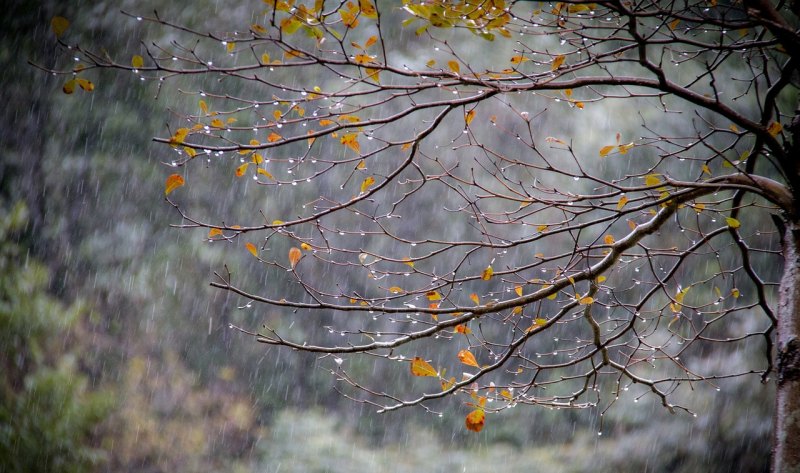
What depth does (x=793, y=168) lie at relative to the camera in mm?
1544

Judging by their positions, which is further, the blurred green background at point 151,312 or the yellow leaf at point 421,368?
the blurred green background at point 151,312

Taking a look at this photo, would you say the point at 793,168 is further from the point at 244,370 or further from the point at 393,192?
the point at 244,370

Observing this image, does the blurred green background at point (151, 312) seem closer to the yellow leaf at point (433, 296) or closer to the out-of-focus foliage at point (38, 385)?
the out-of-focus foliage at point (38, 385)

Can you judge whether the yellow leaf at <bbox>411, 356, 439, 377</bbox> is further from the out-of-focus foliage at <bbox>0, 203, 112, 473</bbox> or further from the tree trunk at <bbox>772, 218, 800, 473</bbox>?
the out-of-focus foliage at <bbox>0, 203, 112, 473</bbox>

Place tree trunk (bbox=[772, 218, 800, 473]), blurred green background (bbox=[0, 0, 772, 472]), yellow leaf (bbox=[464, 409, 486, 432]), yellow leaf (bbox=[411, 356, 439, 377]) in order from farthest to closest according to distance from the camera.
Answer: blurred green background (bbox=[0, 0, 772, 472]) < yellow leaf (bbox=[464, 409, 486, 432]) < yellow leaf (bbox=[411, 356, 439, 377]) < tree trunk (bbox=[772, 218, 800, 473])

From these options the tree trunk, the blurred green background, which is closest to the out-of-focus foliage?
the blurred green background

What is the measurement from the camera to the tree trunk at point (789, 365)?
4.54 ft

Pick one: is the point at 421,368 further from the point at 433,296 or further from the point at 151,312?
the point at 151,312

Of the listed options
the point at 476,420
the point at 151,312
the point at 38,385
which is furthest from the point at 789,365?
the point at 151,312

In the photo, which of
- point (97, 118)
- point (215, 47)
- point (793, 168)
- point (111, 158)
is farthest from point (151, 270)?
point (793, 168)

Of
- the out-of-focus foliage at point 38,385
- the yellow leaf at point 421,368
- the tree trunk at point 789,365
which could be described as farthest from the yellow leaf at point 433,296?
the out-of-focus foliage at point 38,385

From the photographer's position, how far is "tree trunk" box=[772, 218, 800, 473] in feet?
4.54

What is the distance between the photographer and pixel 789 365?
57.1 inches

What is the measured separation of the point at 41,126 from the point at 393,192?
377 centimetres
